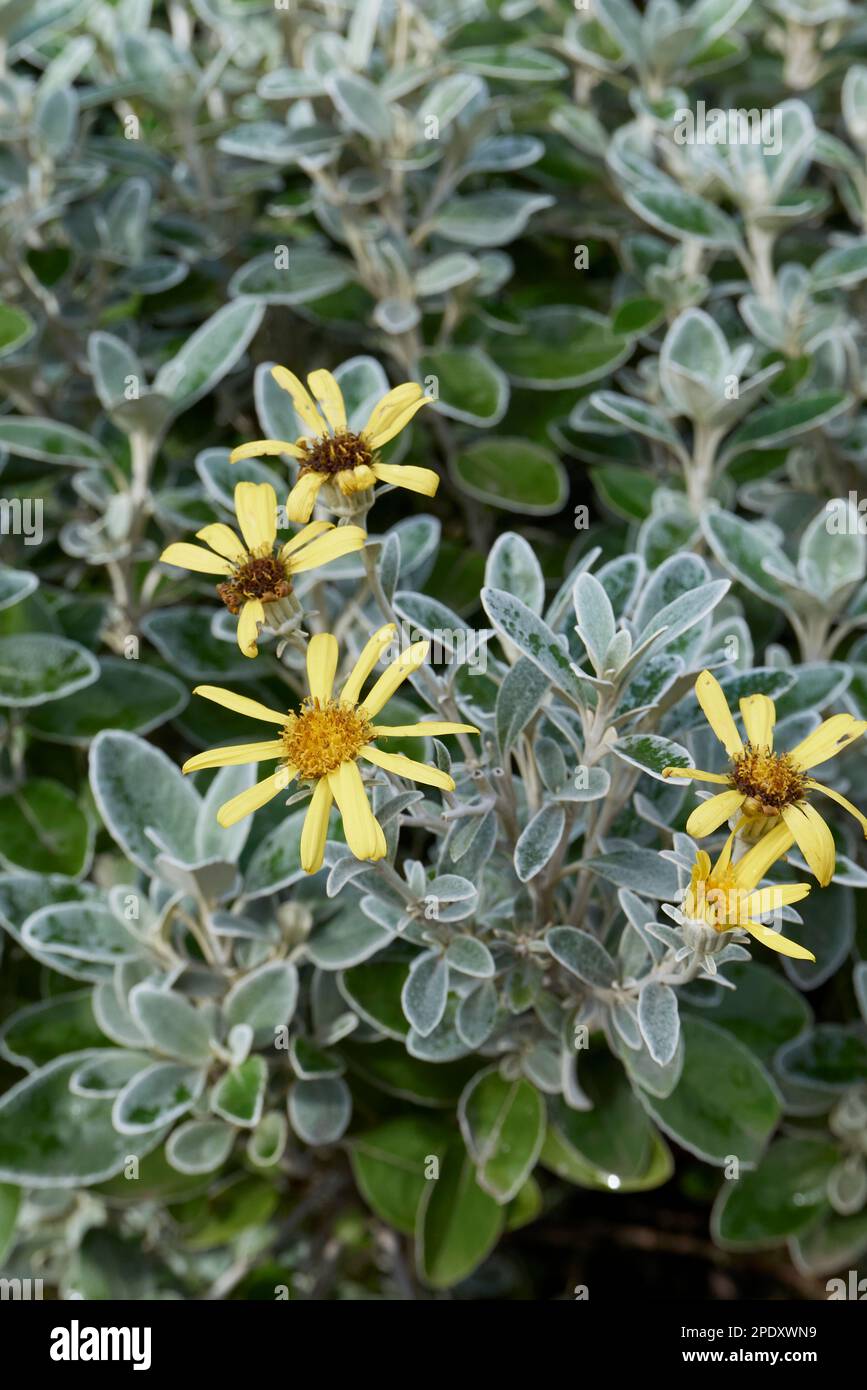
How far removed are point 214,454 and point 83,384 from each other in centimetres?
51

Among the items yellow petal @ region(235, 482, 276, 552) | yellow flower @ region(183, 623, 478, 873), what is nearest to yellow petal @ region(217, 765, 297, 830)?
yellow flower @ region(183, 623, 478, 873)

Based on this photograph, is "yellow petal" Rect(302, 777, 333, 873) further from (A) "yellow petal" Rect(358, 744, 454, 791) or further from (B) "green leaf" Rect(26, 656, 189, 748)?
(B) "green leaf" Rect(26, 656, 189, 748)

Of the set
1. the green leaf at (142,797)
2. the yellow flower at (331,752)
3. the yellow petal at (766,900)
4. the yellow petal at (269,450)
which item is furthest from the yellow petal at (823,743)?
the green leaf at (142,797)

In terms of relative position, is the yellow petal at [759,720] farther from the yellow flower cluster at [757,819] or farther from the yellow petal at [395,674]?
the yellow petal at [395,674]

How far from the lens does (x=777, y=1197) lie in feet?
4.97

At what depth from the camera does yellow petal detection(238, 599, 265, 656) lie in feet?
3.34

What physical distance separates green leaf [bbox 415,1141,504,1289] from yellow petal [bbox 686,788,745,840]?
67cm

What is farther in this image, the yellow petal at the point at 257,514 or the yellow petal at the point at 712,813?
the yellow petal at the point at 257,514

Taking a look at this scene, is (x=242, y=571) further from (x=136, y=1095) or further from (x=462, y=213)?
(x=462, y=213)

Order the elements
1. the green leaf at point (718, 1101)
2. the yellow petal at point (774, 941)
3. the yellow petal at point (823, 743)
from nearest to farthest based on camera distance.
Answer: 1. the yellow petal at point (774, 941)
2. the yellow petal at point (823, 743)
3. the green leaf at point (718, 1101)

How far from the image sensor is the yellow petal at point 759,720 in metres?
1.03

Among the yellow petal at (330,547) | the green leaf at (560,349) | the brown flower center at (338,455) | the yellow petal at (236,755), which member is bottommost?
the yellow petal at (236,755)

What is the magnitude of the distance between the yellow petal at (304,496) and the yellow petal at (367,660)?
13cm
